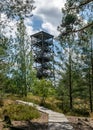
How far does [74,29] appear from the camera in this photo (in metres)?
20.6

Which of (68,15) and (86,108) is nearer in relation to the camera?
(68,15)

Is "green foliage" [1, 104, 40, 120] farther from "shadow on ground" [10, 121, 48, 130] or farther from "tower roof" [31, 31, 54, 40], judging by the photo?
"tower roof" [31, 31, 54, 40]

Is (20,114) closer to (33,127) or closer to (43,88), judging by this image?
(33,127)

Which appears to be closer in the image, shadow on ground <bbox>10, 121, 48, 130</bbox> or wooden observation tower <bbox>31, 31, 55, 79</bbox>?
shadow on ground <bbox>10, 121, 48, 130</bbox>

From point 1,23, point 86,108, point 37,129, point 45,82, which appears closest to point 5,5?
point 1,23

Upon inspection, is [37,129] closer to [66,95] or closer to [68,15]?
[68,15]

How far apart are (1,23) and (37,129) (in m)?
4.88

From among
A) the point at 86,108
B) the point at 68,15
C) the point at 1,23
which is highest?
Result: the point at 68,15

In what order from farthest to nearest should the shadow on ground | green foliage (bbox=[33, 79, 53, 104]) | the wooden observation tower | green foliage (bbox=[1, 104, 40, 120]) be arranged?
the wooden observation tower, green foliage (bbox=[33, 79, 53, 104]), green foliage (bbox=[1, 104, 40, 120]), the shadow on ground

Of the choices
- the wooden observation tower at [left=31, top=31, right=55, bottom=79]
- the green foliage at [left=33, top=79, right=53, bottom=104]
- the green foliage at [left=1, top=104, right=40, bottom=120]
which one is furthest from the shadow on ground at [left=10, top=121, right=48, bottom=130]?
the wooden observation tower at [left=31, top=31, right=55, bottom=79]

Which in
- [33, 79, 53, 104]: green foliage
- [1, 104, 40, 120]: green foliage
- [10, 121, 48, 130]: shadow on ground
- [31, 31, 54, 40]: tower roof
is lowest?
[10, 121, 48, 130]: shadow on ground

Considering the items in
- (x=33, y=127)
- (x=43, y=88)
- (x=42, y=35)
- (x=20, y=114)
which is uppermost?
(x=42, y=35)

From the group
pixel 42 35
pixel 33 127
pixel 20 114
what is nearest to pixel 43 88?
pixel 20 114

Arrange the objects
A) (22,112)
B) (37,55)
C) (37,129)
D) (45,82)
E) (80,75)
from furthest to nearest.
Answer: (37,55) → (80,75) → (45,82) → (22,112) → (37,129)
